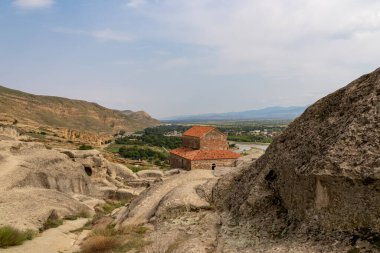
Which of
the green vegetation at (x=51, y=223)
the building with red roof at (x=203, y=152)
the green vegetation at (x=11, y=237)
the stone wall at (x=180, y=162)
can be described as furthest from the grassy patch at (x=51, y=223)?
the stone wall at (x=180, y=162)

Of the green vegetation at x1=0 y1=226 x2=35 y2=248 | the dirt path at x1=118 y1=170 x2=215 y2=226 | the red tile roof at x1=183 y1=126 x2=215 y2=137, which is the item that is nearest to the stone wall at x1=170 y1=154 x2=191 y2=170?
the red tile roof at x1=183 y1=126 x2=215 y2=137

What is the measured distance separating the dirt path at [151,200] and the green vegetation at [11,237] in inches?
135

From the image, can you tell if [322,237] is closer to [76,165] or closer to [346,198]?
[346,198]

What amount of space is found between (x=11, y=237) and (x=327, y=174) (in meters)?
10.4

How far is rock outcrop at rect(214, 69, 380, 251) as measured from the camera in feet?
25.2

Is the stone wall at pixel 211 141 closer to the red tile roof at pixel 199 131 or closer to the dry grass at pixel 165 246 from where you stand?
the red tile roof at pixel 199 131

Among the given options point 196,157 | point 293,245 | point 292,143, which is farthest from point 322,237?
point 196,157

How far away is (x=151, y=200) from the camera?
15.9 meters

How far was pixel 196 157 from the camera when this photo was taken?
48.9 metres

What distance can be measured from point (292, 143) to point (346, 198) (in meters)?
2.86

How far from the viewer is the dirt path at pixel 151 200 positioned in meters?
14.3

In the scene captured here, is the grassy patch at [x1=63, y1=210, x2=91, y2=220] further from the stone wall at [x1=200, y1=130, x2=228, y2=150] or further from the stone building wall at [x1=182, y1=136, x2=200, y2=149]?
the stone building wall at [x1=182, y1=136, x2=200, y2=149]

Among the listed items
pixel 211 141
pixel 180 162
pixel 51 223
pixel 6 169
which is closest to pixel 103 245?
pixel 51 223

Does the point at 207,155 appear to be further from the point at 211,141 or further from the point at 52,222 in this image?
the point at 52,222
